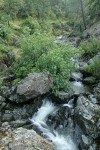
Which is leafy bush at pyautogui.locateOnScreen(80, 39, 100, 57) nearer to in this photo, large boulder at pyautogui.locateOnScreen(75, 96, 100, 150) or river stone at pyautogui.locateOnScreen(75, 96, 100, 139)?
river stone at pyautogui.locateOnScreen(75, 96, 100, 139)

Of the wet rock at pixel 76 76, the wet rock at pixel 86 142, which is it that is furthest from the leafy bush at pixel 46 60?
the wet rock at pixel 86 142

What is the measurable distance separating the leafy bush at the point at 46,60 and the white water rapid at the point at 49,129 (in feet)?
5.88

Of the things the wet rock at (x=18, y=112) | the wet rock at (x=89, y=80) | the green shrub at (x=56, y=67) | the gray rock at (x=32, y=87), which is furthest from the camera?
the wet rock at (x=89, y=80)

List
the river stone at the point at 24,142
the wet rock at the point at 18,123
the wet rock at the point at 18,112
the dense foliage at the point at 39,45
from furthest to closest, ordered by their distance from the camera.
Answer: the dense foliage at the point at 39,45, the wet rock at the point at 18,112, the wet rock at the point at 18,123, the river stone at the point at 24,142

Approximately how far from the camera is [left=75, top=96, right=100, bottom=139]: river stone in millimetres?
18188

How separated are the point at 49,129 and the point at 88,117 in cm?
365

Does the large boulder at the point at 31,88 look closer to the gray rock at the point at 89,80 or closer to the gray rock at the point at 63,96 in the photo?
the gray rock at the point at 63,96

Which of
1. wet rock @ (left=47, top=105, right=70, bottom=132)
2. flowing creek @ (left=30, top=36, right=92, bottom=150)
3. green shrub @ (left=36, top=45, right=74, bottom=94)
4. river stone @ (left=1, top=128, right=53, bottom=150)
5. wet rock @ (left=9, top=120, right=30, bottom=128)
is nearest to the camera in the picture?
river stone @ (left=1, top=128, right=53, bottom=150)

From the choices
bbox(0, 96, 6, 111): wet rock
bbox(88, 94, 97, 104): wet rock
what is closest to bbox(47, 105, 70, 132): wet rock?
bbox(88, 94, 97, 104): wet rock

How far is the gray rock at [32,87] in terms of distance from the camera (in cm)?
2255

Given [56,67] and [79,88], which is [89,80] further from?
[56,67]

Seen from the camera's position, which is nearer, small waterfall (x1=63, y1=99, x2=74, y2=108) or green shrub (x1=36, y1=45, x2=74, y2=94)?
small waterfall (x1=63, y1=99, x2=74, y2=108)

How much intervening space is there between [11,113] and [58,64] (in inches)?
277

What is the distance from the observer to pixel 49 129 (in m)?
20.8
